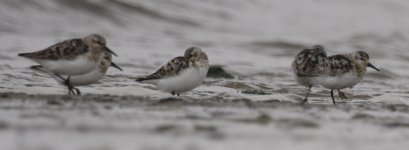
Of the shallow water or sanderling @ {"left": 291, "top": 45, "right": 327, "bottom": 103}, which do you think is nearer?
the shallow water

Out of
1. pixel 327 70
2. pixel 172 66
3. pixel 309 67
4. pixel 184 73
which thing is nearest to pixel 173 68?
pixel 172 66

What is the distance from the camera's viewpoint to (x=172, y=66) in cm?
789

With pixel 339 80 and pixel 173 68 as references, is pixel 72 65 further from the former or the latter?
pixel 339 80

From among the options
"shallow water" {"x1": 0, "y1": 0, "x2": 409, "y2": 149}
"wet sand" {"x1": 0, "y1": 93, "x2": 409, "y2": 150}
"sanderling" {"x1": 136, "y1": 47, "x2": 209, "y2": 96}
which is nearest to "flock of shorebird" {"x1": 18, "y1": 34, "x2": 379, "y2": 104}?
"sanderling" {"x1": 136, "y1": 47, "x2": 209, "y2": 96}

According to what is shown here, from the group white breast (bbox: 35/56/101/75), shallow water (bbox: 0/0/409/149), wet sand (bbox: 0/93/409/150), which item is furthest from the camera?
white breast (bbox: 35/56/101/75)

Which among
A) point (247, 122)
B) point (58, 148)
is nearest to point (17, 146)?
point (58, 148)

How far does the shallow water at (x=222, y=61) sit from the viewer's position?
4344 millimetres

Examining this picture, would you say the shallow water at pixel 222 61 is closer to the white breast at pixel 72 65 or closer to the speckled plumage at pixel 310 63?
the white breast at pixel 72 65

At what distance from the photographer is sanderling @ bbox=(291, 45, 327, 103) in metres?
8.05

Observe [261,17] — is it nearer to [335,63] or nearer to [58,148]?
[335,63]

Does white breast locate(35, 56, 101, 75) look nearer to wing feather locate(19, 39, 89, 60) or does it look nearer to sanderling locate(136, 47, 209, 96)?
wing feather locate(19, 39, 89, 60)

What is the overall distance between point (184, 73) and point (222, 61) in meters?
7.22

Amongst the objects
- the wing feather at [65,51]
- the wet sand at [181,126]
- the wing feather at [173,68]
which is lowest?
the wet sand at [181,126]

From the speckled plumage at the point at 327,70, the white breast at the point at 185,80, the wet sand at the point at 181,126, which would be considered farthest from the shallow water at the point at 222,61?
the speckled plumage at the point at 327,70
